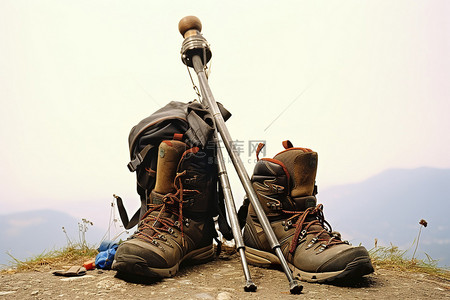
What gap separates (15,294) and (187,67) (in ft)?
8.32

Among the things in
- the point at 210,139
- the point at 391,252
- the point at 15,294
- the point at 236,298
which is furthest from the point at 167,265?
the point at 391,252

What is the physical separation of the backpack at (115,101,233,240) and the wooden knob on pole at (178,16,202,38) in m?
0.96

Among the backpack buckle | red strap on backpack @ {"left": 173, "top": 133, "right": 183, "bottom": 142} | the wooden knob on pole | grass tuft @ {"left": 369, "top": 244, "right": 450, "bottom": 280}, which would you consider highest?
the wooden knob on pole

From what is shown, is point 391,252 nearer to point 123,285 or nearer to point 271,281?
point 271,281

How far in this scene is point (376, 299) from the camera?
2.00 m

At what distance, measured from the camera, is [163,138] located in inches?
118

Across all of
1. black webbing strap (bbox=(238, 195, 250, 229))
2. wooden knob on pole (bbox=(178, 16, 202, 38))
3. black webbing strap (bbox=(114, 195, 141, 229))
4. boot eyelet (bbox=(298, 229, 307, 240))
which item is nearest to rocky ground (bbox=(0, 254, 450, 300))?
boot eyelet (bbox=(298, 229, 307, 240))

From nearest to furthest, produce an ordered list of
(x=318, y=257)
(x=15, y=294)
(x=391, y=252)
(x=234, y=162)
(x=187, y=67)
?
(x=15, y=294) < (x=318, y=257) < (x=234, y=162) < (x=391, y=252) < (x=187, y=67)

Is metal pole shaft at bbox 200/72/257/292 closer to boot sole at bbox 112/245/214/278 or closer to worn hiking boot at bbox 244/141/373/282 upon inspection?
worn hiking boot at bbox 244/141/373/282

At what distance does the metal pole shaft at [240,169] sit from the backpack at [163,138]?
0.35 feet

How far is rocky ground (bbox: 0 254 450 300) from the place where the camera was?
2.08 metres

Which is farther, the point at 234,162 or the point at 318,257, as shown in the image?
the point at 234,162

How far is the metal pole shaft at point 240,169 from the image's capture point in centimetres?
232

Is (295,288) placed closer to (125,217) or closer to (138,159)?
(138,159)
